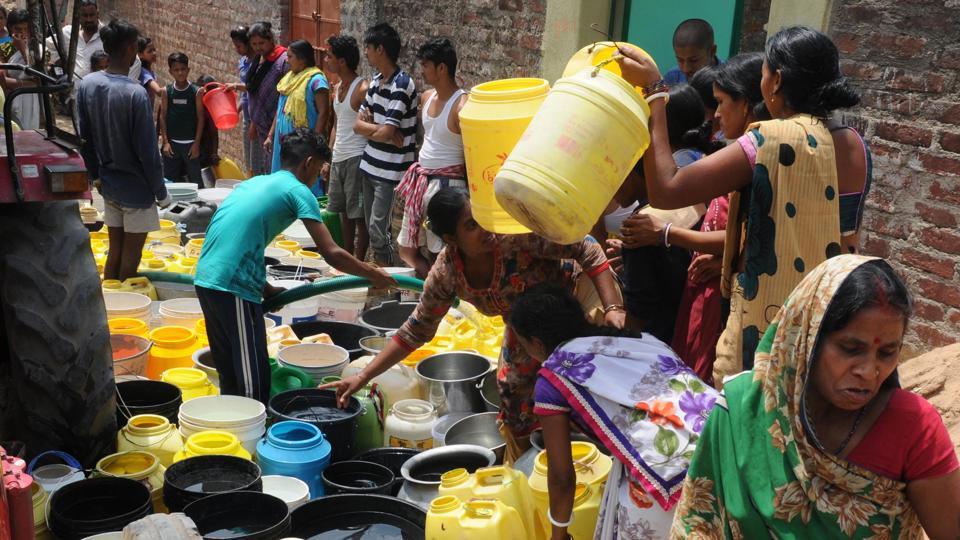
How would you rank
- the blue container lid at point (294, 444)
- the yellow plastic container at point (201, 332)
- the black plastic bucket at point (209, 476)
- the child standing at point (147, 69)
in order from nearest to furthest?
the black plastic bucket at point (209, 476), the blue container lid at point (294, 444), the yellow plastic container at point (201, 332), the child standing at point (147, 69)

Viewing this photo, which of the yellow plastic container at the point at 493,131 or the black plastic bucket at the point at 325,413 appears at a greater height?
the yellow plastic container at the point at 493,131

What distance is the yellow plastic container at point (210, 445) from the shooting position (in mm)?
3449

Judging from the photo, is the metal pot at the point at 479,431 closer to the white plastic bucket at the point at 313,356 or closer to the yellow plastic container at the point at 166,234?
the white plastic bucket at the point at 313,356

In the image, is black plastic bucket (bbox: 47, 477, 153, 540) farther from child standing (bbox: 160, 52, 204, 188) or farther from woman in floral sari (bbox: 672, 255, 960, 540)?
child standing (bbox: 160, 52, 204, 188)

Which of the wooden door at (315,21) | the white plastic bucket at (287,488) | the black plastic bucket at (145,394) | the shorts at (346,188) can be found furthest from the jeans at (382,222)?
the white plastic bucket at (287,488)

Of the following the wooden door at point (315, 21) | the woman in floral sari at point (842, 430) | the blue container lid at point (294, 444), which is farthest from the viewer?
the wooden door at point (315, 21)

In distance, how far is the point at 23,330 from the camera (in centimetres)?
327

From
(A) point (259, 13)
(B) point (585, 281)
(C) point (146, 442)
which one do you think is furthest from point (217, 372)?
(A) point (259, 13)

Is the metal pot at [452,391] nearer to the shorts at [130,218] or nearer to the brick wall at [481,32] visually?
the shorts at [130,218]

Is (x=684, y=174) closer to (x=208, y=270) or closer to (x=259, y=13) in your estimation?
(x=208, y=270)

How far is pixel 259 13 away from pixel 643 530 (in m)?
10.5

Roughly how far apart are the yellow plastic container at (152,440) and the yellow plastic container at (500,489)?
1152mm

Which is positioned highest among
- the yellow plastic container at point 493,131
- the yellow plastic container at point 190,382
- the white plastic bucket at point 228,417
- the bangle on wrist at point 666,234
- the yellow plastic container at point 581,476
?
the yellow plastic container at point 493,131

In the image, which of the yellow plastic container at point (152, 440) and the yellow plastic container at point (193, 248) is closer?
the yellow plastic container at point (152, 440)
